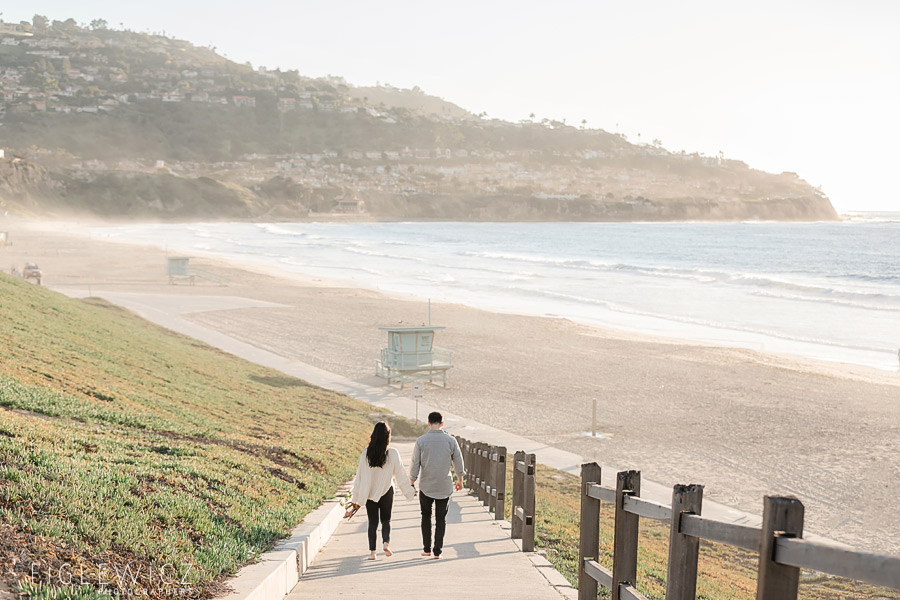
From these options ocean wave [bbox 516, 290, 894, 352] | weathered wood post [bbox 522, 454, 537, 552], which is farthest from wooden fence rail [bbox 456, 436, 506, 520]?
ocean wave [bbox 516, 290, 894, 352]

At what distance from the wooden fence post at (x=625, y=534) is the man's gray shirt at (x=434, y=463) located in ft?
9.50

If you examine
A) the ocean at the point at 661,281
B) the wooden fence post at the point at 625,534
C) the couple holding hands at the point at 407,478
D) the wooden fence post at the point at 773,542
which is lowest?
the ocean at the point at 661,281

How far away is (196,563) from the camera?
475 centimetres

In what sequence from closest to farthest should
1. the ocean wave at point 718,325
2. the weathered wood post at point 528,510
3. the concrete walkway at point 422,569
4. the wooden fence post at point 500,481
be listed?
the concrete walkway at point 422,569, the weathered wood post at point 528,510, the wooden fence post at point 500,481, the ocean wave at point 718,325

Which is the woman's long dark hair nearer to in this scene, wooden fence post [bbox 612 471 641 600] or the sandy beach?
wooden fence post [bbox 612 471 641 600]

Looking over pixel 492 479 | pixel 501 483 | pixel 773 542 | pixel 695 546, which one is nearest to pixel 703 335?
pixel 492 479

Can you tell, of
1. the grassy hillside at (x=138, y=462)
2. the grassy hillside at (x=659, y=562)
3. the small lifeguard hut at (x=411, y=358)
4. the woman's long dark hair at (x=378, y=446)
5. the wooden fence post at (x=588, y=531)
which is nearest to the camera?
the grassy hillside at (x=138, y=462)

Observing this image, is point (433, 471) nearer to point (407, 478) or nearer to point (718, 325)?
point (407, 478)

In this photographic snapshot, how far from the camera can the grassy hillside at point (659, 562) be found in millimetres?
7816

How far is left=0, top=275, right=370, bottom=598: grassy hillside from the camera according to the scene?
14.5 ft

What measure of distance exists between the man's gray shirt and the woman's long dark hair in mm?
350

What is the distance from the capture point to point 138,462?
22.0 ft

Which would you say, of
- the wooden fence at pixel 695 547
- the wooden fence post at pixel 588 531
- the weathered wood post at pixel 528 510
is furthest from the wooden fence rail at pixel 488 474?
the wooden fence at pixel 695 547

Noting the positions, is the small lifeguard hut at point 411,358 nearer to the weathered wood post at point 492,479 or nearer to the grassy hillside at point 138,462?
the grassy hillside at point 138,462
